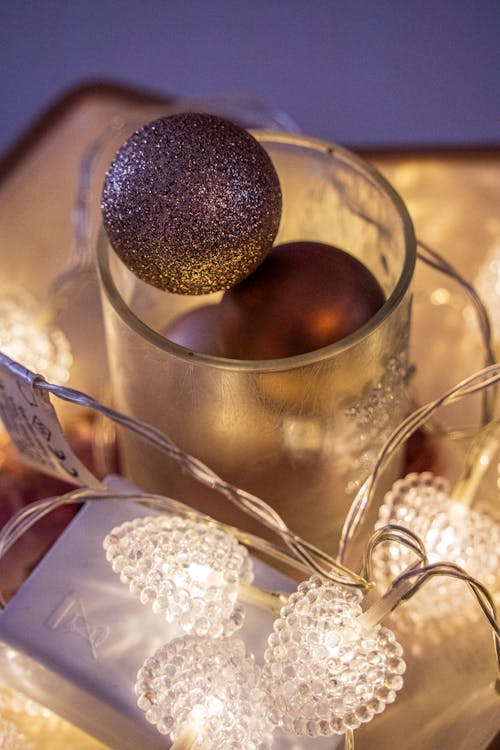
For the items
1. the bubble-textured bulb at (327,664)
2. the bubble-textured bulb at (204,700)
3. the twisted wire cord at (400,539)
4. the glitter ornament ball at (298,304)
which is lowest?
the bubble-textured bulb at (204,700)

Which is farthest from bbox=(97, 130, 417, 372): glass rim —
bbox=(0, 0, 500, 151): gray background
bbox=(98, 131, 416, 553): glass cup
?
bbox=(0, 0, 500, 151): gray background

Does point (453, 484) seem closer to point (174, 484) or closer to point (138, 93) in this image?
point (174, 484)

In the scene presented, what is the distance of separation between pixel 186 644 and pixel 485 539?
0.51 ft

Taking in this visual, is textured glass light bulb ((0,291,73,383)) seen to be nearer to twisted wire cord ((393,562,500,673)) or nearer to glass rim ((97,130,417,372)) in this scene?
glass rim ((97,130,417,372))

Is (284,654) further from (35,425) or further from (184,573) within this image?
(35,425)

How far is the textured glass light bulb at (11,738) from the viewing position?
43 centimetres

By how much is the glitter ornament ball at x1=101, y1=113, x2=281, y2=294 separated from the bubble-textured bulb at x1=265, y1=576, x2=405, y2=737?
15 centimetres

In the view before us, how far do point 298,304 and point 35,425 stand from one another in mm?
131

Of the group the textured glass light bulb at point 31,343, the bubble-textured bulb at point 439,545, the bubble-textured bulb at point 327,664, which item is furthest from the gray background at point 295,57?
the bubble-textured bulb at point 327,664

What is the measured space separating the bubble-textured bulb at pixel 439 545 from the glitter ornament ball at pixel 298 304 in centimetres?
9

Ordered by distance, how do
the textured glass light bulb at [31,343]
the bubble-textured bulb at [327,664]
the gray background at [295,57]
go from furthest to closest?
1. the gray background at [295,57]
2. the textured glass light bulb at [31,343]
3. the bubble-textured bulb at [327,664]

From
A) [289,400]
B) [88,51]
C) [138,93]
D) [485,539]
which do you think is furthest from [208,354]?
[88,51]

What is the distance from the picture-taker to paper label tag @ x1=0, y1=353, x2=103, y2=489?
39cm

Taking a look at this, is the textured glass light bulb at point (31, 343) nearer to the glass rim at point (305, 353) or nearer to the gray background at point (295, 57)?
the glass rim at point (305, 353)
